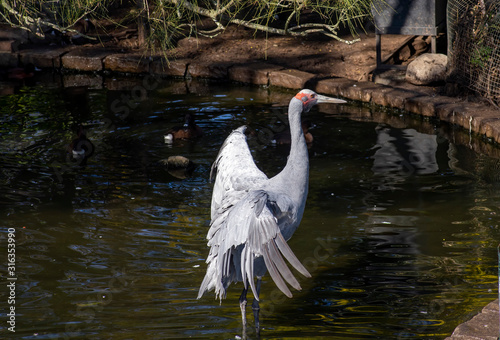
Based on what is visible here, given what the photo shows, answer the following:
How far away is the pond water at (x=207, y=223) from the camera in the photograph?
14.7 feet

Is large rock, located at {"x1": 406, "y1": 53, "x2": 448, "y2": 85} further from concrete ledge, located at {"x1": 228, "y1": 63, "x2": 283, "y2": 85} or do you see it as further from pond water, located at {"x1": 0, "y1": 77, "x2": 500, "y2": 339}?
concrete ledge, located at {"x1": 228, "y1": 63, "x2": 283, "y2": 85}

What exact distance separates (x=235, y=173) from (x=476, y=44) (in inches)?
207

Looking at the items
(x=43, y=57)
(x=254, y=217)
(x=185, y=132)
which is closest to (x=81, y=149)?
(x=185, y=132)

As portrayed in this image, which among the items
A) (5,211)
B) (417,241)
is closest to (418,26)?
(417,241)

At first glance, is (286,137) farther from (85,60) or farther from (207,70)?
(85,60)

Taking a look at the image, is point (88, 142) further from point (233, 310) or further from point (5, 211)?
point (233, 310)

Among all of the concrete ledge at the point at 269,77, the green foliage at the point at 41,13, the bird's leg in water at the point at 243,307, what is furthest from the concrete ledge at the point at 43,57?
the bird's leg in water at the point at 243,307

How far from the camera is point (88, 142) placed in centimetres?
778

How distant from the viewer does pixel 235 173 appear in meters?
4.73

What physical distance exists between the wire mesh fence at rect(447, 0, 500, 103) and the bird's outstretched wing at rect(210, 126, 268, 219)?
15.3 ft

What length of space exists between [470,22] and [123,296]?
621 cm

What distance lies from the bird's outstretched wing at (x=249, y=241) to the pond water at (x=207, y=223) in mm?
543

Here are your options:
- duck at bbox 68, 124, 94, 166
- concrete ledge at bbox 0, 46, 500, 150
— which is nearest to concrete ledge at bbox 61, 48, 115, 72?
concrete ledge at bbox 0, 46, 500, 150

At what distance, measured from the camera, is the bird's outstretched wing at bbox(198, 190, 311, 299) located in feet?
11.7
